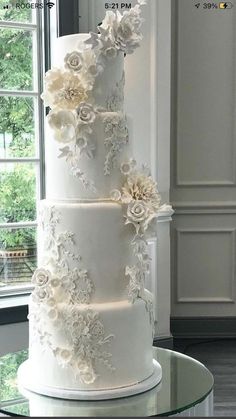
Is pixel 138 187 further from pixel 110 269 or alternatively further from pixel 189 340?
pixel 189 340

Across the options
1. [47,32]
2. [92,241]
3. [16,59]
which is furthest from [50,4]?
[92,241]

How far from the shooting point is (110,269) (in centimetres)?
164

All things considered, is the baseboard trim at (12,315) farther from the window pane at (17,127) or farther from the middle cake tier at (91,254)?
the middle cake tier at (91,254)

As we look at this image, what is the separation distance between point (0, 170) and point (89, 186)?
1771mm

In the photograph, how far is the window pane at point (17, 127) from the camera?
333 centimetres

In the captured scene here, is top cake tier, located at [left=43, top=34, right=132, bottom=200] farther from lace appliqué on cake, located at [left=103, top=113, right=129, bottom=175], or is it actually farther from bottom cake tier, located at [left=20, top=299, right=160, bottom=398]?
bottom cake tier, located at [left=20, top=299, right=160, bottom=398]

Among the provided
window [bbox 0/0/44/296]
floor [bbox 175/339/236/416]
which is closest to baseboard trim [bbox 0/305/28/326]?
window [bbox 0/0/44/296]

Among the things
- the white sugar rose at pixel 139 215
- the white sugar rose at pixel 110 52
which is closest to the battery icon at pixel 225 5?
the white sugar rose at pixel 110 52

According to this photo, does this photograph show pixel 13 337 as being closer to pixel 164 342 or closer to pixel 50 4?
pixel 164 342

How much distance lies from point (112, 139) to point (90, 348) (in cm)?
62

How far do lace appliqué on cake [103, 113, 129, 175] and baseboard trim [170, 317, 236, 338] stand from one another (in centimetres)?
248

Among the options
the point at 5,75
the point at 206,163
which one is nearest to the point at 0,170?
the point at 5,75

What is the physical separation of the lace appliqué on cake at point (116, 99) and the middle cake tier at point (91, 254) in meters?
0.30

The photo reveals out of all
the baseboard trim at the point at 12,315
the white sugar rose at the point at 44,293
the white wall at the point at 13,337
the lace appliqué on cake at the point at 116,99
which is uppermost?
the lace appliqué on cake at the point at 116,99
